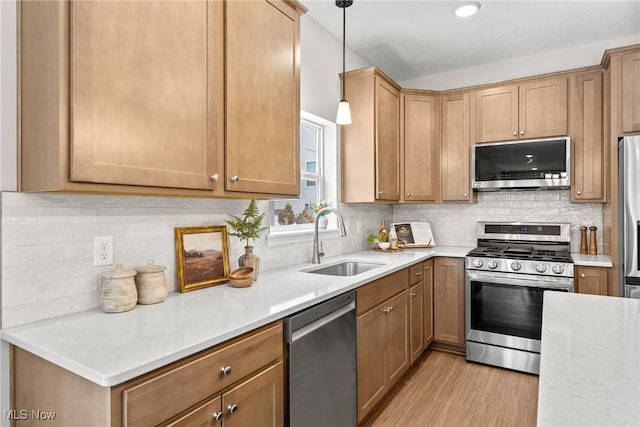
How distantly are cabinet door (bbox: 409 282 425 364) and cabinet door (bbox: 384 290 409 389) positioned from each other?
10 centimetres

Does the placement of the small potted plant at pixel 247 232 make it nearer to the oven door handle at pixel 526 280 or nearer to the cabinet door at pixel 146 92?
the cabinet door at pixel 146 92

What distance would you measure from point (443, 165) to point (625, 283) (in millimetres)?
1744

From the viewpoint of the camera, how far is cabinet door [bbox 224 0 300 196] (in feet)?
5.57

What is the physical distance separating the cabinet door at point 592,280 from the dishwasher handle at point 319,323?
2.00 meters

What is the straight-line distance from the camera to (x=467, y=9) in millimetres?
2730

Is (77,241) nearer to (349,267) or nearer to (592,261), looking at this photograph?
(349,267)

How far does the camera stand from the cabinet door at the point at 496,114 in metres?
3.43

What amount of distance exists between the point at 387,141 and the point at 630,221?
6.15ft

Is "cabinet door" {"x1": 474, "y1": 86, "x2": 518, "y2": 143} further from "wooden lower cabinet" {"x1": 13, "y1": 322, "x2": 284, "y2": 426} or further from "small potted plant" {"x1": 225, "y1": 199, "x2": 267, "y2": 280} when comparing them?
"wooden lower cabinet" {"x1": 13, "y1": 322, "x2": 284, "y2": 426}

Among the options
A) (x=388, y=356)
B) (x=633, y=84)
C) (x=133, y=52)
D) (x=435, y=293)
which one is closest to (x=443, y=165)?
(x=435, y=293)

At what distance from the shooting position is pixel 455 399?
2619 millimetres

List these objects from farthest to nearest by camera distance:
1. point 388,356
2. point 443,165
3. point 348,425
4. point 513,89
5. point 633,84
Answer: point 443,165, point 513,89, point 633,84, point 388,356, point 348,425

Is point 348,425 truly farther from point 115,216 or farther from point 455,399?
point 115,216

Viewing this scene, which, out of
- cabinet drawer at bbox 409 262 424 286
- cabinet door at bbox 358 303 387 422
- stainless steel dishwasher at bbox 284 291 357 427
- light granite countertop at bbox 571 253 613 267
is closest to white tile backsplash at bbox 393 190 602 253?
light granite countertop at bbox 571 253 613 267
